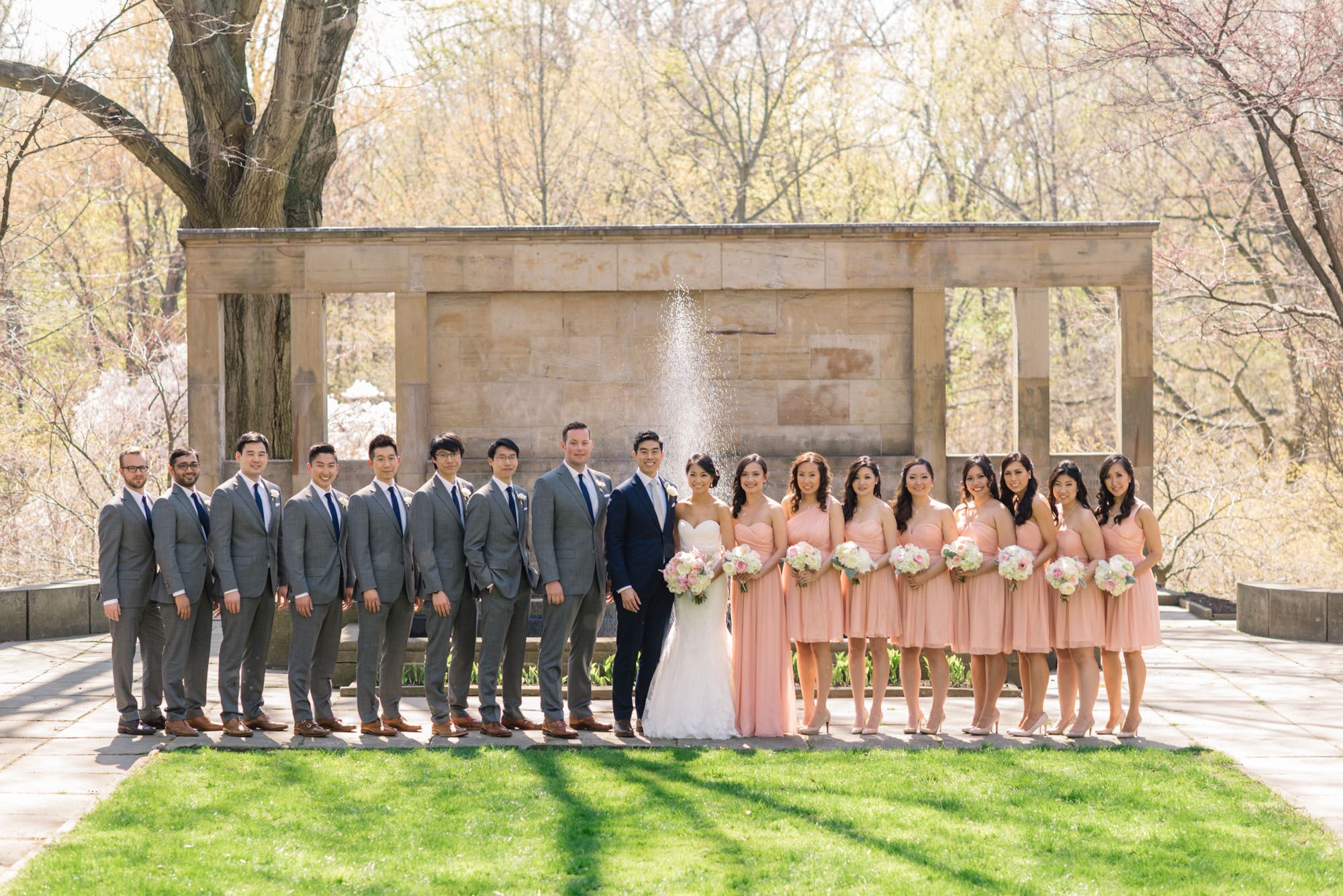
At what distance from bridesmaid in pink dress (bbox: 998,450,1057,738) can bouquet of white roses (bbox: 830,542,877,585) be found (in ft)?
3.33

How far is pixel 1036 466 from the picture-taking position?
1295 cm

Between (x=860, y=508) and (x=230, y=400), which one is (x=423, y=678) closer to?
(x=860, y=508)

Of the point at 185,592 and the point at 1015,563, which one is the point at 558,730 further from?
the point at 1015,563

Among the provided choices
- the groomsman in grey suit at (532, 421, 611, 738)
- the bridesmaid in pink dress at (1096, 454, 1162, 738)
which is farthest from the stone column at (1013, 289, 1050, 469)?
the groomsman in grey suit at (532, 421, 611, 738)

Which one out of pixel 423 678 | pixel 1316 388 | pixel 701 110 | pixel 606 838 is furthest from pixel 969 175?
pixel 606 838

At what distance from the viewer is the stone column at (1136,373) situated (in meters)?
12.9

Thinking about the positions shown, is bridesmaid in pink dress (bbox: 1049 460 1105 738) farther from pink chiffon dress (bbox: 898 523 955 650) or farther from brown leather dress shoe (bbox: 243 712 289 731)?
brown leather dress shoe (bbox: 243 712 289 731)

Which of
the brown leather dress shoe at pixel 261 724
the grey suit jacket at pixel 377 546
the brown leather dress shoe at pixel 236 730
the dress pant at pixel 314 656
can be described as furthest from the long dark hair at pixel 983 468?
the brown leather dress shoe at pixel 236 730

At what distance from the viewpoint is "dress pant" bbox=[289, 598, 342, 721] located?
8.87 metres

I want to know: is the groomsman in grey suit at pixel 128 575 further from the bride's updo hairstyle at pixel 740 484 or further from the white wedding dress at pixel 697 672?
the bride's updo hairstyle at pixel 740 484

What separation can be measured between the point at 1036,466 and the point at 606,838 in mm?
7646

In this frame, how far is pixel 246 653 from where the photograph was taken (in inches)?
358

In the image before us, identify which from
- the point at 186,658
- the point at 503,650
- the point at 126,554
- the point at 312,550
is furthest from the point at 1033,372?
the point at 126,554

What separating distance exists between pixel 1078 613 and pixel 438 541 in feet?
13.8
